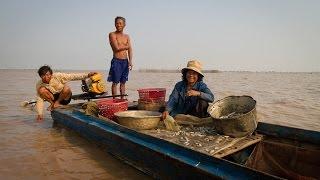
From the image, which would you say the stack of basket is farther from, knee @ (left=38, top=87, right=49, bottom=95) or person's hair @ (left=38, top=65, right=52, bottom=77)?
knee @ (left=38, top=87, right=49, bottom=95)

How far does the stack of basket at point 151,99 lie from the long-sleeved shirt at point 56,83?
1834 millimetres

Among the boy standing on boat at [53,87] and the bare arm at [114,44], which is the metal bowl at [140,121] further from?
the bare arm at [114,44]

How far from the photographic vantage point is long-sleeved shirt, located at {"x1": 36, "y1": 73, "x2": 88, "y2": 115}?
684 cm

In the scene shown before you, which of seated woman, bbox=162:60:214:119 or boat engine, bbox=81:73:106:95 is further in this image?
boat engine, bbox=81:73:106:95

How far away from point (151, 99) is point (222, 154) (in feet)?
8.34

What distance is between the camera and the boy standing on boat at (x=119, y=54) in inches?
285

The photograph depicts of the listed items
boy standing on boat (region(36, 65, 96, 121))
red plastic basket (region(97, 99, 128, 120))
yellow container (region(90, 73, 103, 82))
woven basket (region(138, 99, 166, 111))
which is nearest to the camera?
red plastic basket (region(97, 99, 128, 120))

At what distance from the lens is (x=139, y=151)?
3609 mm

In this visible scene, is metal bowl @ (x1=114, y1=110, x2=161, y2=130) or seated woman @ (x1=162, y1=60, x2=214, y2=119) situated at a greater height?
seated woman @ (x1=162, y1=60, x2=214, y2=119)

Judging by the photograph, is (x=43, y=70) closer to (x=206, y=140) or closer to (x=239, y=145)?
(x=206, y=140)

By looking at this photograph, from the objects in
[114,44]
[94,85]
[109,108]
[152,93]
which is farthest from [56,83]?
[152,93]

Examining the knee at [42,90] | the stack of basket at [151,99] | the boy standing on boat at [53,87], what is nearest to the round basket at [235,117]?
the stack of basket at [151,99]

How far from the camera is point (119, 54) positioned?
24.4ft

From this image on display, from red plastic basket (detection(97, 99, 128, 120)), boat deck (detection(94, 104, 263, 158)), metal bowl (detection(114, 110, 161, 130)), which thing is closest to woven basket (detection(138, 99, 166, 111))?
red plastic basket (detection(97, 99, 128, 120))
